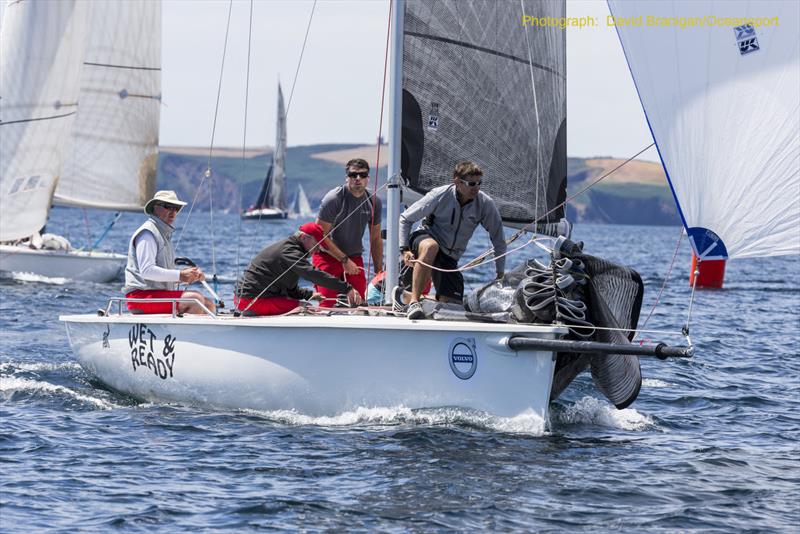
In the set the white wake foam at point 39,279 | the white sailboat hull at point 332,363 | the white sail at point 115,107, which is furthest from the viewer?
the white sail at point 115,107

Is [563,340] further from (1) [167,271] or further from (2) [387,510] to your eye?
(1) [167,271]

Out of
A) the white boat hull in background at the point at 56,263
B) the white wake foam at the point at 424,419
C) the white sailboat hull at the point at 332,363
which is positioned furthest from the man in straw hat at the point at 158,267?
the white boat hull in background at the point at 56,263

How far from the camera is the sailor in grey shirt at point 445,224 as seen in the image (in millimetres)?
8570

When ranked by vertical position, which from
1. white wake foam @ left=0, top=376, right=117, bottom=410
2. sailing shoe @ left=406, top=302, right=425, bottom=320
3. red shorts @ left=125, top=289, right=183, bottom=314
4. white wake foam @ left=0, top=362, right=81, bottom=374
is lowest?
white wake foam @ left=0, top=376, right=117, bottom=410

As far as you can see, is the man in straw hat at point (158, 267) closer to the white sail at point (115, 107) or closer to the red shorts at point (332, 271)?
the red shorts at point (332, 271)

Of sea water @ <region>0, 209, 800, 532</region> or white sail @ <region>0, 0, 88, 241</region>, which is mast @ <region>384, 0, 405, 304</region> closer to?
sea water @ <region>0, 209, 800, 532</region>

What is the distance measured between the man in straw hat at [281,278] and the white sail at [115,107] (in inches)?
669

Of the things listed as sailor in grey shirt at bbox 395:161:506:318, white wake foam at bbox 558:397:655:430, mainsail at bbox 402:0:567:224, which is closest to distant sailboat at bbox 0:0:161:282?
mainsail at bbox 402:0:567:224

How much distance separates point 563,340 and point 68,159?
19.9 m

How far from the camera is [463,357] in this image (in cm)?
779

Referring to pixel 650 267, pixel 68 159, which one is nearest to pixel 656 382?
pixel 68 159

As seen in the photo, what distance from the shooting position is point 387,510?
6.32 metres

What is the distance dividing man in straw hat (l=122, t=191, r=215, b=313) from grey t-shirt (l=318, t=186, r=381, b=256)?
1205 millimetres

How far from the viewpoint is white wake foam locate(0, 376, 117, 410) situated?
9602mm
